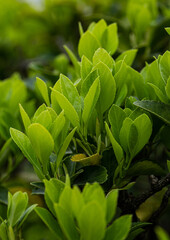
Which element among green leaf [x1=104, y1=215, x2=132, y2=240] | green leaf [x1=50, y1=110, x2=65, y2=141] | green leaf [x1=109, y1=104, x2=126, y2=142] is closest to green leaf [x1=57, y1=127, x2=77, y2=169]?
green leaf [x1=50, y1=110, x2=65, y2=141]

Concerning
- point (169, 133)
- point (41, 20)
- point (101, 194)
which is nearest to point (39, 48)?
point (41, 20)

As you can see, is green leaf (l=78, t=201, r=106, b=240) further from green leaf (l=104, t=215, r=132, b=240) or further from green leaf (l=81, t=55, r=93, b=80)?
green leaf (l=81, t=55, r=93, b=80)

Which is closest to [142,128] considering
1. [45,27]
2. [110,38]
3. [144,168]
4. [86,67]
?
[144,168]

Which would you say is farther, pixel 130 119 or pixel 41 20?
pixel 41 20

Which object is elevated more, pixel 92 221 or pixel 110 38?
pixel 110 38

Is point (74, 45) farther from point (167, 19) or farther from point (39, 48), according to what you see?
point (167, 19)

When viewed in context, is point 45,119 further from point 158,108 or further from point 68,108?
A: point 158,108
